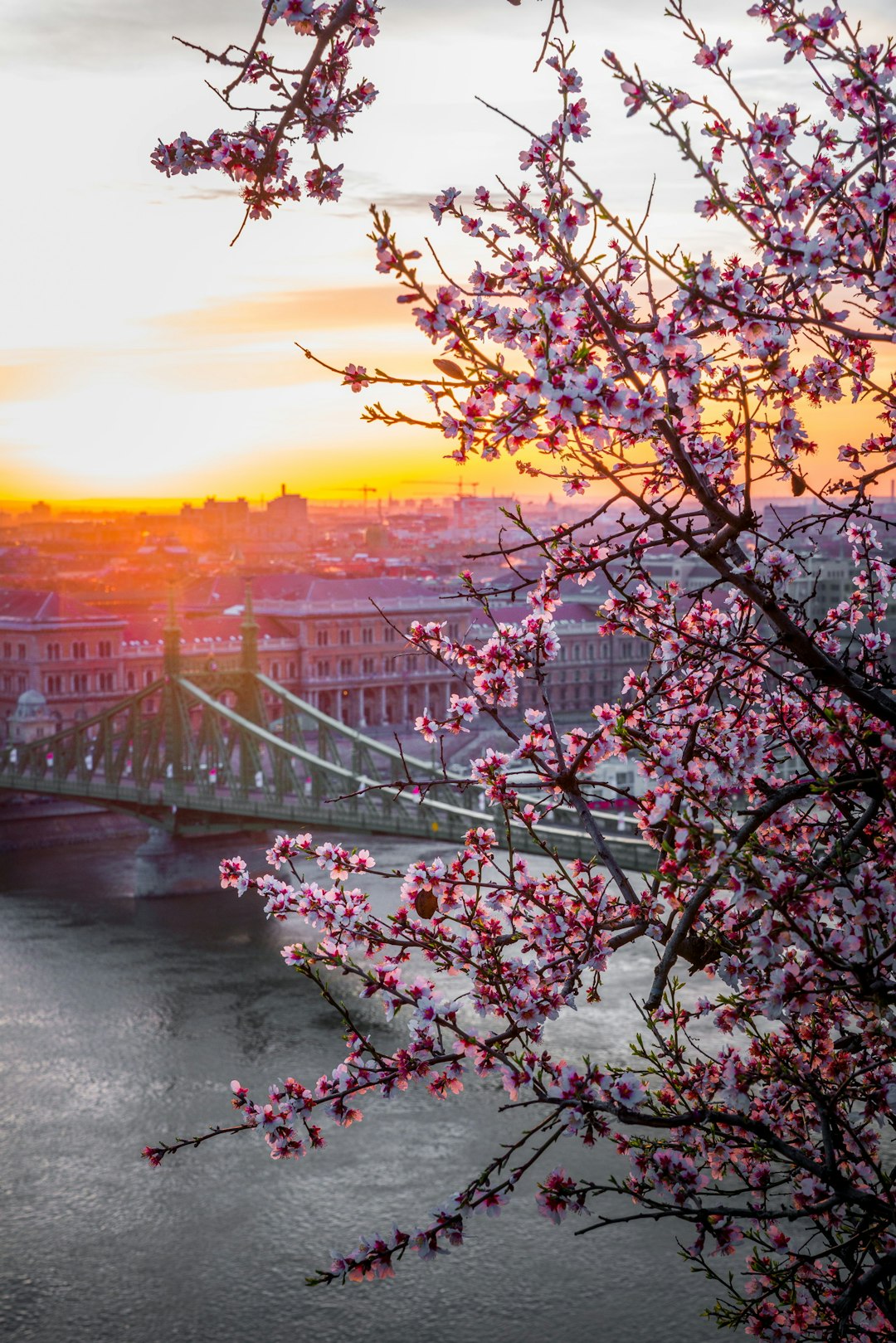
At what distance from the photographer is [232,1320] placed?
12531 mm

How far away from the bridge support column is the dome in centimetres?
1369

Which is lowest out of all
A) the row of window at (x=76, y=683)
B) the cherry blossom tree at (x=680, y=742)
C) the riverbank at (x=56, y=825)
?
the riverbank at (x=56, y=825)

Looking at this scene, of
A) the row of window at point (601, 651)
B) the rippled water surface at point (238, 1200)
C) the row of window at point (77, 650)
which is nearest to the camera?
the rippled water surface at point (238, 1200)

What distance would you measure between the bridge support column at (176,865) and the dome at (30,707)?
1369cm

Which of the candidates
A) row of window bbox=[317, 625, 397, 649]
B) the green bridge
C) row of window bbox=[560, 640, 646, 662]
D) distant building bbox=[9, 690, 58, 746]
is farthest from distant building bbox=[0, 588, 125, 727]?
row of window bbox=[560, 640, 646, 662]

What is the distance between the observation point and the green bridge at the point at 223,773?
94.2 ft

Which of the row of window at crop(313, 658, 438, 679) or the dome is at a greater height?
the row of window at crop(313, 658, 438, 679)

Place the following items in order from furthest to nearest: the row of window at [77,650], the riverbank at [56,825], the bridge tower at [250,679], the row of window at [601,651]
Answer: the row of window at [601,651]
the row of window at [77,650]
the bridge tower at [250,679]
the riverbank at [56,825]

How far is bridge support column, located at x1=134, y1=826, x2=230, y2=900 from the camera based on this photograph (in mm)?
30219

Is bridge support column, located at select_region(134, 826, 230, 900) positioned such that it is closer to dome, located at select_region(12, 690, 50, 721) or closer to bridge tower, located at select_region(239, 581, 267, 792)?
bridge tower, located at select_region(239, 581, 267, 792)

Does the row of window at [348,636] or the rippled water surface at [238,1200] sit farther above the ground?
the row of window at [348,636]

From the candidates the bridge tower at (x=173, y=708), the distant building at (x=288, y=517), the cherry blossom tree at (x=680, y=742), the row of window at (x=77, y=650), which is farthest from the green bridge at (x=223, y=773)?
the distant building at (x=288, y=517)

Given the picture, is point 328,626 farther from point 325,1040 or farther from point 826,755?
point 826,755

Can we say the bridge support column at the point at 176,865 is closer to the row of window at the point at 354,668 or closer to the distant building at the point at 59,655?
the distant building at the point at 59,655
